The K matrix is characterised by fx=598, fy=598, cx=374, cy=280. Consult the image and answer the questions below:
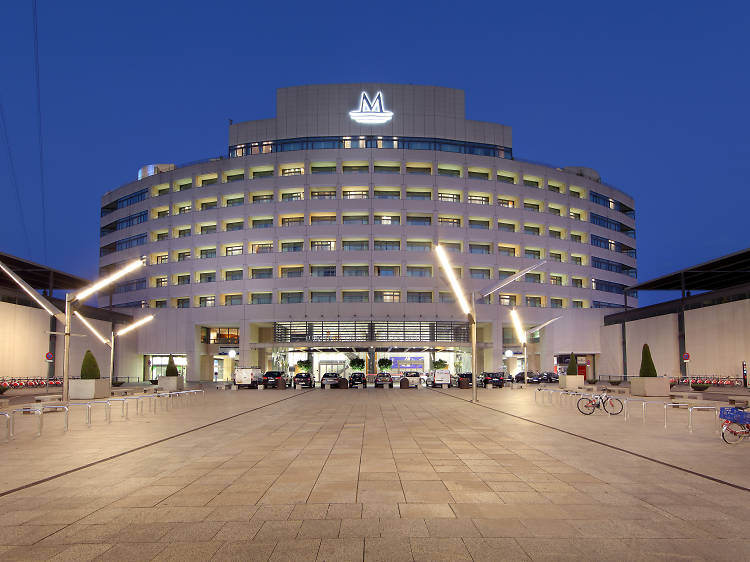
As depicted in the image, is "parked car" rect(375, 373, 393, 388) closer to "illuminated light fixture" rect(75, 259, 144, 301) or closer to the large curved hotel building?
the large curved hotel building

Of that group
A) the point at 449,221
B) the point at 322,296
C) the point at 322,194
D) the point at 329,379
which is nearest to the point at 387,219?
the point at 449,221

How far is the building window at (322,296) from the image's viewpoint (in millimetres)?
75062

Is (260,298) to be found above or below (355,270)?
below

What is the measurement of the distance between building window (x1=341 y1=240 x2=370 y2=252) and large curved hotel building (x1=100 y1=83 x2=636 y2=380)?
19 centimetres

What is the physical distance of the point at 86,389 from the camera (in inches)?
1379

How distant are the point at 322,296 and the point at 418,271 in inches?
492

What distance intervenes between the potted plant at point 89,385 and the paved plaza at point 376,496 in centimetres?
1764

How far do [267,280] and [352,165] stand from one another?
1852cm

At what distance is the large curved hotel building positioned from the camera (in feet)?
243

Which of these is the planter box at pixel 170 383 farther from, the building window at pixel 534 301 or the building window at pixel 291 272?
the building window at pixel 534 301

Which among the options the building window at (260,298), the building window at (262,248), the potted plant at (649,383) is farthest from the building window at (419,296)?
the potted plant at (649,383)

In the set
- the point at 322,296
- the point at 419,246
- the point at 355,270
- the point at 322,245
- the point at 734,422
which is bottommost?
the point at 734,422

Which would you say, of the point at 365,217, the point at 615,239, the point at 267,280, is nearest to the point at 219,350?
the point at 267,280

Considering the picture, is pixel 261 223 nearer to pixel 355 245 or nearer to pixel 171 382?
pixel 355 245
